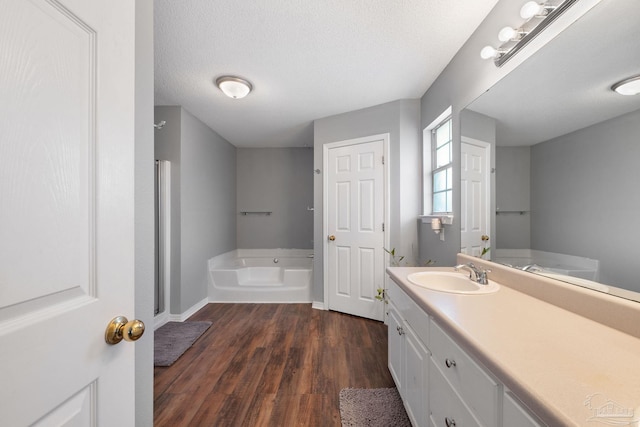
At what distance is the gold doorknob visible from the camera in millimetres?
564

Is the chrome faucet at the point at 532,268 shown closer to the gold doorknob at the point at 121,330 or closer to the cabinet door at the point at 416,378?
the cabinet door at the point at 416,378

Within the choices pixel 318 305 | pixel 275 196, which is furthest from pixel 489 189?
pixel 275 196

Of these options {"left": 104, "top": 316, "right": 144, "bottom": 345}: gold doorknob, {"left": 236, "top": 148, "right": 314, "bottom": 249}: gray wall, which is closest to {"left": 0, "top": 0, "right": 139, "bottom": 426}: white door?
{"left": 104, "top": 316, "right": 144, "bottom": 345}: gold doorknob

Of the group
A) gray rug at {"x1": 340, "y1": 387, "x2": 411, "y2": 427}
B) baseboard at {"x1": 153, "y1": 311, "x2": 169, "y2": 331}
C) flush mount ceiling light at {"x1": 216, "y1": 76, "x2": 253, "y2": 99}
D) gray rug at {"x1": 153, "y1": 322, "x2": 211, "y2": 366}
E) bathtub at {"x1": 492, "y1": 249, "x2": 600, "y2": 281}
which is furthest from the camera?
baseboard at {"x1": 153, "y1": 311, "x2": 169, "y2": 331}

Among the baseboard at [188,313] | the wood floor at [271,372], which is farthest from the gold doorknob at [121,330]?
the baseboard at [188,313]

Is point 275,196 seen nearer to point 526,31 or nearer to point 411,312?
point 411,312

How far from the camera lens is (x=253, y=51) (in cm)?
185

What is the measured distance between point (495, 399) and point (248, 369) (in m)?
1.77

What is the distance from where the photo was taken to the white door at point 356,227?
2742 millimetres

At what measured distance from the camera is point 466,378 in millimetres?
793

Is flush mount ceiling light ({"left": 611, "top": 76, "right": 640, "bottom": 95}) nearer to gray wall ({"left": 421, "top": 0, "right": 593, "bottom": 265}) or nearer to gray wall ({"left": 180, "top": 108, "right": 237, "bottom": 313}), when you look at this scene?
gray wall ({"left": 421, "top": 0, "right": 593, "bottom": 265})

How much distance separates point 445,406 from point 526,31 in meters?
1.79

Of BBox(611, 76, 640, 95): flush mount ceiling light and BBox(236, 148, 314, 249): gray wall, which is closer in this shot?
BBox(611, 76, 640, 95): flush mount ceiling light

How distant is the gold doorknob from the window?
2.15m
